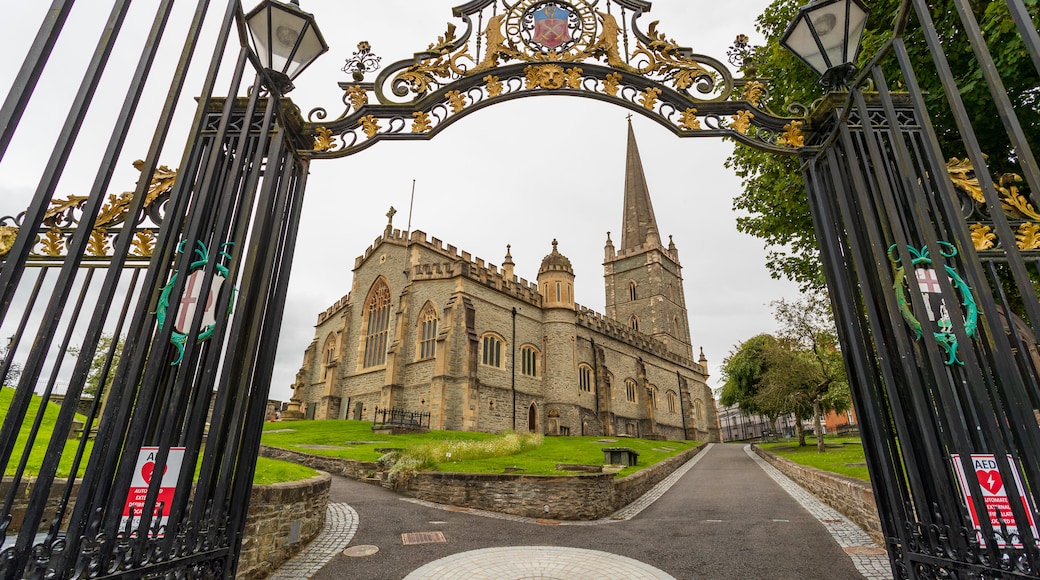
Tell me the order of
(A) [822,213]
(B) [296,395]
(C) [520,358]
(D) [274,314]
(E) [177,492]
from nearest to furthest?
1. (E) [177,492]
2. (D) [274,314]
3. (A) [822,213]
4. (C) [520,358]
5. (B) [296,395]

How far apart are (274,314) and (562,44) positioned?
3.64 meters

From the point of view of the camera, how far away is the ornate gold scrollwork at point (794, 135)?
164 inches

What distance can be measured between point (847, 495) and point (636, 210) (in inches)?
2140

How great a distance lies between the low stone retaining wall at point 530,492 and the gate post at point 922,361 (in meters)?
8.65

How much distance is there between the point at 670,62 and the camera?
15.3ft

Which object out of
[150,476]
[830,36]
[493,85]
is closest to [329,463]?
[150,476]

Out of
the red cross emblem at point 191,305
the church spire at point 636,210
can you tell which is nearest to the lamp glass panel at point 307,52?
the red cross emblem at point 191,305

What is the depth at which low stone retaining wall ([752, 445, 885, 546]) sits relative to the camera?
328 inches

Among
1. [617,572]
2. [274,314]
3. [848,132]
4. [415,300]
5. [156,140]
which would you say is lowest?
[617,572]

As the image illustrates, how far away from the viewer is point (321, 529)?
8.89m

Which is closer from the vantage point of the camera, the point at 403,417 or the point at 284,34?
the point at 284,34

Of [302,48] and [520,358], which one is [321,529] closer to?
[302,48]

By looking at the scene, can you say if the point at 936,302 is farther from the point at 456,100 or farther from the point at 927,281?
the point at 456,100

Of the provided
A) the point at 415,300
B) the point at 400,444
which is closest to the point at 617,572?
the point at 400,444
